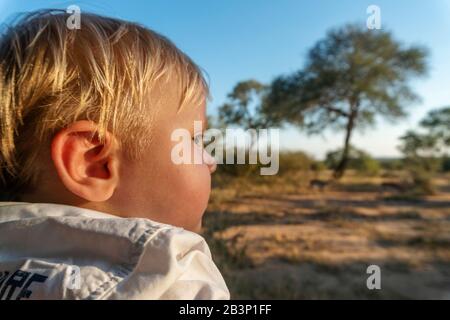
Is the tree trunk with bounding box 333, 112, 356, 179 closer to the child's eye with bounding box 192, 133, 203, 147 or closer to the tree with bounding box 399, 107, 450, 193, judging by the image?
the tree with bounding box 399, 107, 450, 193

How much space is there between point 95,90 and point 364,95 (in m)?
9.09

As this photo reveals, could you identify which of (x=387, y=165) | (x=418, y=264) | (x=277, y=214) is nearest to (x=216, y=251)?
(x=418, y=264)

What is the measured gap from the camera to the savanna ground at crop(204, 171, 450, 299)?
7.65 ft

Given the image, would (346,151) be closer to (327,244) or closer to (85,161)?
(327,244)

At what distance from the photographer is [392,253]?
319 centimetres

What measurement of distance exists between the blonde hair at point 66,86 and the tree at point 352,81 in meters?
8.17

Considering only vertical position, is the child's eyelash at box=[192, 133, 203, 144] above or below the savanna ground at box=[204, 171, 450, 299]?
above

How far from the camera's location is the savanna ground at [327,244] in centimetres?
233

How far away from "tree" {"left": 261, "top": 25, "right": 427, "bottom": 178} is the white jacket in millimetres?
8367

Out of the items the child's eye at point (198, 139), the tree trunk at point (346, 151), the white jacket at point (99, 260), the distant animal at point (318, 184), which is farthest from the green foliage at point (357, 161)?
the white jacket at point (99, 260)

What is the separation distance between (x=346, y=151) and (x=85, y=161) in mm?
9043

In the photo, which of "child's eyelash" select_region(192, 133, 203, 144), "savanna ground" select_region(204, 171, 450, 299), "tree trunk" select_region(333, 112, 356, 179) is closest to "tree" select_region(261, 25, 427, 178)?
"tree trunk" select_region(333, 112, 356, 179)

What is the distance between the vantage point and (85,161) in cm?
57

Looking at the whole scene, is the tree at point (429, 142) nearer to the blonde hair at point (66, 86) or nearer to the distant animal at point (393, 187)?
the distant animal at point (393, 187)
